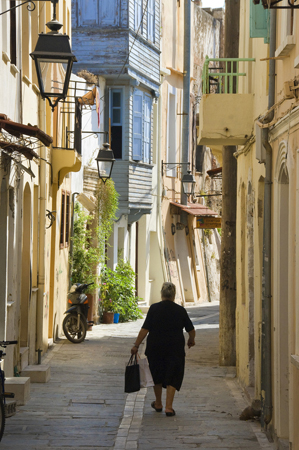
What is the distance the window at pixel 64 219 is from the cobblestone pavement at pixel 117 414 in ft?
11.0

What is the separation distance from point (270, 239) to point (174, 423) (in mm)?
2457

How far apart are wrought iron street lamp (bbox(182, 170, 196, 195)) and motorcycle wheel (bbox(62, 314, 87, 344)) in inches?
490

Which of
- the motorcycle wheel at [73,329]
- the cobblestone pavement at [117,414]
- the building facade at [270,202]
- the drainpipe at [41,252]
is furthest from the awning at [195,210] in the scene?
the building facade at [270,202]

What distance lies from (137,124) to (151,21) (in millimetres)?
3455

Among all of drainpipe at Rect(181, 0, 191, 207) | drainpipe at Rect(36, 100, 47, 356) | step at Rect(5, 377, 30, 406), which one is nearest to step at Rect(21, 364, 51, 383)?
step at Rect(5, 377, 30, 406)

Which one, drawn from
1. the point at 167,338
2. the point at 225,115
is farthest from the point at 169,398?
the point at 225,115

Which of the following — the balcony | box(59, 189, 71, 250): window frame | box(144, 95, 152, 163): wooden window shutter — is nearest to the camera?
the balcony

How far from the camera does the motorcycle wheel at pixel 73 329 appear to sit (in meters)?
16.4

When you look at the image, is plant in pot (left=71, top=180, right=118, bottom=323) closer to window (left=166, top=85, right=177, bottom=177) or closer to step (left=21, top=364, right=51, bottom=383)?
step (left=21, top=364, right=51, bottom=383)

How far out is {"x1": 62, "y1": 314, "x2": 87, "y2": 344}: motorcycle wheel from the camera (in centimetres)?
1641

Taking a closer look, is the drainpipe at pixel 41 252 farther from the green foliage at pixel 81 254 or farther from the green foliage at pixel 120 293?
the green foliage at pixel 120 293

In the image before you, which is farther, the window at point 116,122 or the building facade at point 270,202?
the window at point 116,122

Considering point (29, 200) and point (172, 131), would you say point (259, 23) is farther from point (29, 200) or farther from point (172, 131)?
point (172, 131)

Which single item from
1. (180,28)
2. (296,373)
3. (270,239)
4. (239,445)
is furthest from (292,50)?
(180,28)
